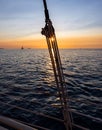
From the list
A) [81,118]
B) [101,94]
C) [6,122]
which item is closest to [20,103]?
[81,118]

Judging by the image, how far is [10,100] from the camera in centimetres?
1359

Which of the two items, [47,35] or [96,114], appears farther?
[96,114]

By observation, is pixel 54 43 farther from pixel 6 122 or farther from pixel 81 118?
pixel 81 118

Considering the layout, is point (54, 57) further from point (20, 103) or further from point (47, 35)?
point (20, 103)

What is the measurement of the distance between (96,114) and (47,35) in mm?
8918

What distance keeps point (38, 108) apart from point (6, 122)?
329 inches

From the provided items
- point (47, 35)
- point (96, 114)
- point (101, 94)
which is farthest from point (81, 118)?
point (47, 35)

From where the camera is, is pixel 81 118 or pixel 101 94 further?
pixel 101 94

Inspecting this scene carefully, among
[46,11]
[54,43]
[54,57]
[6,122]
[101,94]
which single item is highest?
[46,11]

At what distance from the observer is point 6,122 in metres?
3.78

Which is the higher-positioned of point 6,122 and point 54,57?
point 54,57

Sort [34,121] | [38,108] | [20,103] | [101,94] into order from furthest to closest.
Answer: [101,94]
[20,103]
[38,108]
[34,121]

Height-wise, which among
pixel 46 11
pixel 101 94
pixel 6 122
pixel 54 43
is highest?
pixel 46 11

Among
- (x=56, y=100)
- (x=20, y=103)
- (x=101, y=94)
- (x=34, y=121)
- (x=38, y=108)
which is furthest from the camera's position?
(x=101, y=94)
